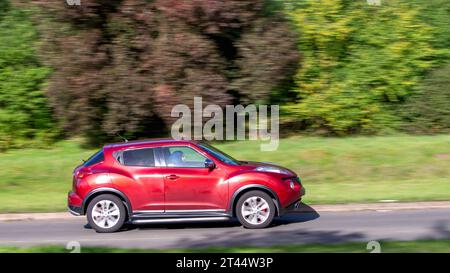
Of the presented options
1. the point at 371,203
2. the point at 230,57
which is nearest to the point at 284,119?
the point at 230,57

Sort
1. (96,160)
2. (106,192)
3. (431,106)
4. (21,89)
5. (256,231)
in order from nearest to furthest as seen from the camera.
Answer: (256,231), (106,192), (96,160), (21,89), (431,106)

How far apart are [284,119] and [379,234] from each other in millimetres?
11379

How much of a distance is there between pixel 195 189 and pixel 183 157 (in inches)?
27.9

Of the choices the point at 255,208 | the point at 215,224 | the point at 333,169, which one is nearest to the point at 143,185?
the point at 215,224

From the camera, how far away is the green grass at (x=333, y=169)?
15984mm

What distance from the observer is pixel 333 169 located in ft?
60.8

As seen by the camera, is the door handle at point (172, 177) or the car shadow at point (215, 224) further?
the car shadow at point (215, 224)

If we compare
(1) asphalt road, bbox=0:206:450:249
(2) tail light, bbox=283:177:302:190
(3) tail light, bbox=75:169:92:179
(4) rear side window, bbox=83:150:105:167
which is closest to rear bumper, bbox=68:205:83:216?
(1) asphalt road, bbox=0:206:450:249

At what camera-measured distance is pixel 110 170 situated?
1285 centimetres

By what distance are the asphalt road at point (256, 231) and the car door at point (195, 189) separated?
0.47 meters

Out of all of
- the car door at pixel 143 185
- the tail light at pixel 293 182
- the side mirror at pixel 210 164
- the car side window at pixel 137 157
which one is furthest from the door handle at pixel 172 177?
the tail light at pixel 293 182

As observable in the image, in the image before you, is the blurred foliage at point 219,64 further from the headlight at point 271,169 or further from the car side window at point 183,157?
the headlight at point 271,169

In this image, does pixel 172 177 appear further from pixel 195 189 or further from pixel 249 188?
pixel 249 188

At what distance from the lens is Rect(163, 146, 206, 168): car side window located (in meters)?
→ 12.9
